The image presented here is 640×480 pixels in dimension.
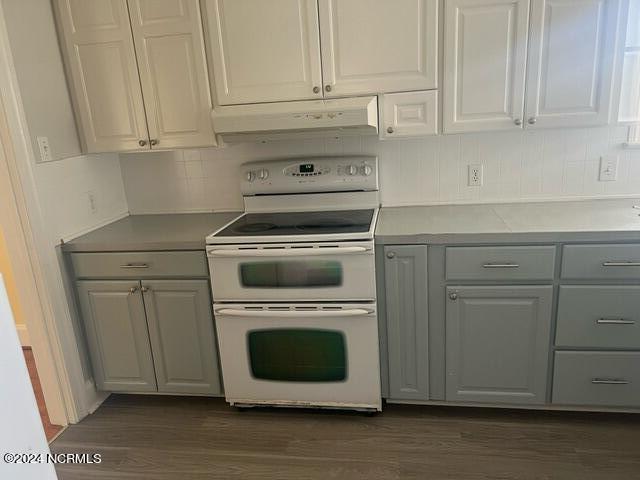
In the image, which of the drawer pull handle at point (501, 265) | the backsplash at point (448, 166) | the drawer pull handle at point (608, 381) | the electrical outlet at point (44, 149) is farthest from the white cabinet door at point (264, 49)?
the drawer pull handle at point (608, 381)

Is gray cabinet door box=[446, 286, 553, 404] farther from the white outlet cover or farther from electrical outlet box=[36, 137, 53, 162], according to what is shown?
electrical outlet box=[36, 137, 53, 162]

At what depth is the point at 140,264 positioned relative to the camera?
2.23 m

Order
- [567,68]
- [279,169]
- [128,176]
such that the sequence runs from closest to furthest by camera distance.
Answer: [567,68] < [279,169] < [128,176]

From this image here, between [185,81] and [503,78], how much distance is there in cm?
146

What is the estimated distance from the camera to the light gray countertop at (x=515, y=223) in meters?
1.90

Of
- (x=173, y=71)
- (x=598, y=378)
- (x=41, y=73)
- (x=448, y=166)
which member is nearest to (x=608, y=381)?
(x=598, y=378)

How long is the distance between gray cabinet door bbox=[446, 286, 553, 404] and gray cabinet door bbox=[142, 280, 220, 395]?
1145 mm

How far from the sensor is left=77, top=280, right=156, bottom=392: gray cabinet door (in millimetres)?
2299

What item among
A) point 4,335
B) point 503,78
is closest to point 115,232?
point 4,335

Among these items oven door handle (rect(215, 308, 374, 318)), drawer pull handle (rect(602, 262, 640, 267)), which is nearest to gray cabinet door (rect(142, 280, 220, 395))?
oven door handle (rect(215, 308, 374, 318))

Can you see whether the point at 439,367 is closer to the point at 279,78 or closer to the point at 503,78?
the point at 503,78

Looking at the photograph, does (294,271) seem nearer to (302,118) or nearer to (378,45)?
(302,118)

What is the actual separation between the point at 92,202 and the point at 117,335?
2.42 ft

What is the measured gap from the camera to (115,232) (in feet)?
7.93
